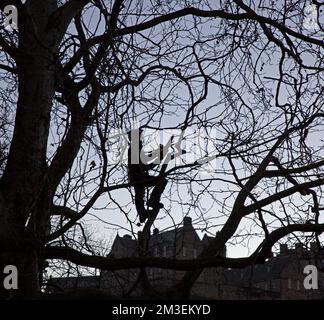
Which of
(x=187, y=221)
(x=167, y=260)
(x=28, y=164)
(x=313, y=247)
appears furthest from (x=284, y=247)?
(x=28, y=164)

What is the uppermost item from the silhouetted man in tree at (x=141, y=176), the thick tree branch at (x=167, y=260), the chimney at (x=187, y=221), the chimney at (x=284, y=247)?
the silhouetted man in tree at (x=141, y=176)

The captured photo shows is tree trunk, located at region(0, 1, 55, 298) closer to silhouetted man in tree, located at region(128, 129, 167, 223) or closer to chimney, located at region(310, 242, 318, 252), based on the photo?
silhouetted man in tree, located at region(128, 129, 167, 223)

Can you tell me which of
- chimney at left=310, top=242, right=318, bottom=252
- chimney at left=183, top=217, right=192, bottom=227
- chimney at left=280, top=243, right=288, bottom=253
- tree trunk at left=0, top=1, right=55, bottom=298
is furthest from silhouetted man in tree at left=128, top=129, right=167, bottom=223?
chimney at left=310, top=242, right=318, bottom=252

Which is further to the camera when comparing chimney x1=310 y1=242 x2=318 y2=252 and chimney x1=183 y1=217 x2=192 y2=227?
chimney x1=310 y1=242 x2=318 y2=252

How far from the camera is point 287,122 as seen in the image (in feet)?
15.3

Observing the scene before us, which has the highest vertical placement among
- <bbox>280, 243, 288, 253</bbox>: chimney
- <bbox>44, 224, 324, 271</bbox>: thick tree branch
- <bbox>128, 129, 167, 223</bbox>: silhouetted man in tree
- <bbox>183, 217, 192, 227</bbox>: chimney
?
<bbox>128, 129, 167, 223</bbox>: silhouetted man in tree

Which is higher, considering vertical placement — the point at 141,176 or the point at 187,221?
the point at 141,176

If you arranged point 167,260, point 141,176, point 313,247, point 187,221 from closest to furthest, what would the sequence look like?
point 167,260 → point 141,176 → point 187,221 → point 313,247

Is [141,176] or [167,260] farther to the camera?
[141,176]

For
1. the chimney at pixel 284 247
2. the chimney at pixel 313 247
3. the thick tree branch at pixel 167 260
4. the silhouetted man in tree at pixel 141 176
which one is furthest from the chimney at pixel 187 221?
the chimney at pixel 313 247

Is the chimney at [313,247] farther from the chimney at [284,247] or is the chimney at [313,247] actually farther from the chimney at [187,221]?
the chimney at [187,221]

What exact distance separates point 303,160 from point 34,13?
2.80 meters

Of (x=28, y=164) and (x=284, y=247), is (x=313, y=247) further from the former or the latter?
(x=28, y=164)

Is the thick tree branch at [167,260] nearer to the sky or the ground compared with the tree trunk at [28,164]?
nearer to the ground
